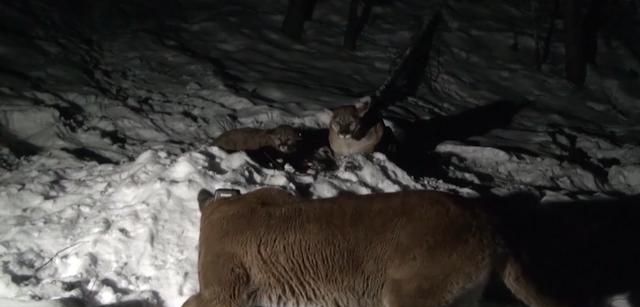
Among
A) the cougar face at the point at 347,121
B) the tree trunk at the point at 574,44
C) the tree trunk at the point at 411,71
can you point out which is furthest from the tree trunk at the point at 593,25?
the cougar face at the point at 347,121

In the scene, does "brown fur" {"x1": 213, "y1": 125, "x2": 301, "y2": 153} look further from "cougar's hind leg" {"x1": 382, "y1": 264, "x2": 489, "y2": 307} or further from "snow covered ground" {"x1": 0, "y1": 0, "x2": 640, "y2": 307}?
"cougar's hind leg" {"x1": 382, "y1": 264, "x2": 489, "y2": 307}

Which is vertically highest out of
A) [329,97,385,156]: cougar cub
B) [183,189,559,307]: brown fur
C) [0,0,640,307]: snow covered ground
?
[183,189,559,307]: brown fur

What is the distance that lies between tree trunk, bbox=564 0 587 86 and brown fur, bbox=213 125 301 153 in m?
8.32

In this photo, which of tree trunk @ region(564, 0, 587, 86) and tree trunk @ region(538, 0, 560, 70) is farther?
tree trunk @ region(538, 0, 560, 70)

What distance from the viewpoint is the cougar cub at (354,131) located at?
7.64m

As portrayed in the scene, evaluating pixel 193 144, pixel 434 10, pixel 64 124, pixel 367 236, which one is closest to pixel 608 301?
pixel 367 236

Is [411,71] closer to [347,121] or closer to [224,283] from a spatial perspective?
[347,121]

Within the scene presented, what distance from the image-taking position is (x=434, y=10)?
16109 millimetres

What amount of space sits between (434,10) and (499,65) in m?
2.64

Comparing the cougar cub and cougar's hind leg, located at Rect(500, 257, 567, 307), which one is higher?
cougar's hind leg, located at Rect(500, 257, 567, 307)

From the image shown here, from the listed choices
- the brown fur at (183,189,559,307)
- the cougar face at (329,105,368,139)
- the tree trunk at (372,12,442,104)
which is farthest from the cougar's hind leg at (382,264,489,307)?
the tree trunk at (372,12,442,104)

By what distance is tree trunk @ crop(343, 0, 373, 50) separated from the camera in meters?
14.0

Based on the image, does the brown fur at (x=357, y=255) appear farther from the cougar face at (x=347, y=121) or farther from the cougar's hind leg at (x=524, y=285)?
the cougar face at (x=347, y=121)

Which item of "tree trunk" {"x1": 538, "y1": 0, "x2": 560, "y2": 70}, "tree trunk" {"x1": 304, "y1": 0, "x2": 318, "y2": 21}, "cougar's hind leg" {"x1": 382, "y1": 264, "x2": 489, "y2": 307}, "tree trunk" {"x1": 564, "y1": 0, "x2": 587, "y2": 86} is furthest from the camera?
"tree trunk" {"x1": 304, "y1": 0, "x2": 318, "y2": 21}
